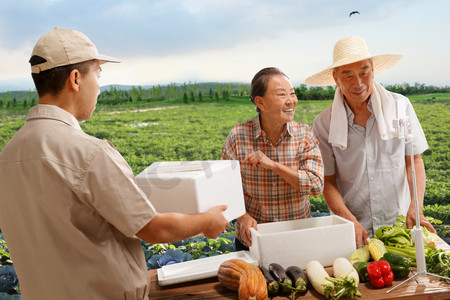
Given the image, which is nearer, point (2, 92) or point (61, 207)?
point (61, 207)

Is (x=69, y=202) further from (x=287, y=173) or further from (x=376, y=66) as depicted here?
(x=376, y=66)

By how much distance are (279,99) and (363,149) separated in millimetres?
616

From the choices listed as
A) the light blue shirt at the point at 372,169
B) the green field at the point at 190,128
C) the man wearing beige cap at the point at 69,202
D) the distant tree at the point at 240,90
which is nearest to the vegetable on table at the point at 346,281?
the man wearing beige cap at the point at 69,202

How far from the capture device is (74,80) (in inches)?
54.8

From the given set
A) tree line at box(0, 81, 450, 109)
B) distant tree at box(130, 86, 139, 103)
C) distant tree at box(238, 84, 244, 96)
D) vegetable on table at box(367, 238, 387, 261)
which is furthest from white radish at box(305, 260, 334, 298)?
distant tree at box(130, 86, 139, 103)

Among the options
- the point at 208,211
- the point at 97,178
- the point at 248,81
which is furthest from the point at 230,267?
the point at 248,81

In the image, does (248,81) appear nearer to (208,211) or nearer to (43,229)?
(208,211)

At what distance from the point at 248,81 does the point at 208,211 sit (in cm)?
509

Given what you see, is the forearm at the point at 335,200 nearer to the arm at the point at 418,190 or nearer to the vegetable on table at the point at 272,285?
the arm at the point at 418,190

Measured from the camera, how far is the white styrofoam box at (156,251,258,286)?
6.15 feet

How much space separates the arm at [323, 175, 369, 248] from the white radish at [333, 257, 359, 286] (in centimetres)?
39

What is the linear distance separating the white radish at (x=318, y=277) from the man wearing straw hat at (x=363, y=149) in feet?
2.08

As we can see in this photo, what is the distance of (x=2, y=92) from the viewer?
5.93 meters

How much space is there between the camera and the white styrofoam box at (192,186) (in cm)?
161
